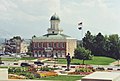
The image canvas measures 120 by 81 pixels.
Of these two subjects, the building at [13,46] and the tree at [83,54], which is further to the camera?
the building at [13,46]

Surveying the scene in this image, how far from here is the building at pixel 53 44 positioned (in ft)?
273

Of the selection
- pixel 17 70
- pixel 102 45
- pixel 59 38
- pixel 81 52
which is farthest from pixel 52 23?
pixel 17 70

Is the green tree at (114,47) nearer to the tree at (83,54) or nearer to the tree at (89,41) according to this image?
the tree at (89,41)

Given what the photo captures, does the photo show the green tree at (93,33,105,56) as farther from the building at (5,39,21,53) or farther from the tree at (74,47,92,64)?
the building at (5,39,21,53)

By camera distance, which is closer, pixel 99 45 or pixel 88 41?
pixel 99 45

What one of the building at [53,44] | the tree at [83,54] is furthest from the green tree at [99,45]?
the tree at [83,54]

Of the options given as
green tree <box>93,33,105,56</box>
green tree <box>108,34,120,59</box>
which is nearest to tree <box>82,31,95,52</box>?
green tree <box>93,33,105,56</box>

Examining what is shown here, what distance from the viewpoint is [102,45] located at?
3324 inches

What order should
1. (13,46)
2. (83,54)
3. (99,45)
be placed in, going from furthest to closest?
1. (13,46)
2. (99,45)
3. (83,54)

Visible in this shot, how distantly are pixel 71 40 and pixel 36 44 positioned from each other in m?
9.39

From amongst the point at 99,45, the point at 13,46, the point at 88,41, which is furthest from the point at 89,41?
the point at 13,46

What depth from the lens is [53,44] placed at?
83688mm

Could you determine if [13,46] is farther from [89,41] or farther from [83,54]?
[83,54]

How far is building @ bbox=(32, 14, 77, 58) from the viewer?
273 ft
